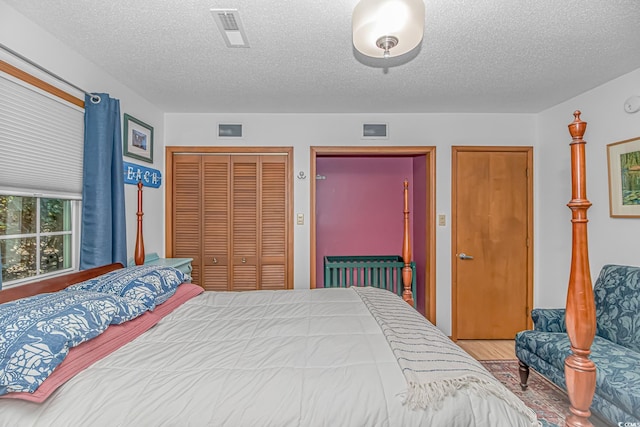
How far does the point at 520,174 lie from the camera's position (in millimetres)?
3484

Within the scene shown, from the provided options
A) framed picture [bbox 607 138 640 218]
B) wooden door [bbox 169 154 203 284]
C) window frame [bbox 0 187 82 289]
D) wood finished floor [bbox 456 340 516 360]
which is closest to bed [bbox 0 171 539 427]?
window frame [bbox 0 187 82 289]

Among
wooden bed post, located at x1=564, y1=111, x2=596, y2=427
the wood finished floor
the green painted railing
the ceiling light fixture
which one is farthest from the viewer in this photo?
the green painted railing

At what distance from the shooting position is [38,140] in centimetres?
188

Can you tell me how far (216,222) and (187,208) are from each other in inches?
14.0

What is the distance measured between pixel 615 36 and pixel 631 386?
6.67 ft

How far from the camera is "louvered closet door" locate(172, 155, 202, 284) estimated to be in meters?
3.50

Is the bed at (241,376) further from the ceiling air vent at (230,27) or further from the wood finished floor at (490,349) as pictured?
the wood finished floor at (490,349)

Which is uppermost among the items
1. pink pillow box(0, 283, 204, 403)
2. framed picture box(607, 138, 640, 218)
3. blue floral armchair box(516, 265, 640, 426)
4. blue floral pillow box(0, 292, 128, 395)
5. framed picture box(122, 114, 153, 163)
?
framed picture box(122, 114, 153, 163)

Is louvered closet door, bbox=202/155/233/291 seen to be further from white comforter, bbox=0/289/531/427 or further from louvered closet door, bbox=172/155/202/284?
white comforter, bbox=0/289/531/427

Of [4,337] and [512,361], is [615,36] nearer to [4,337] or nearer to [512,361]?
[512,361]

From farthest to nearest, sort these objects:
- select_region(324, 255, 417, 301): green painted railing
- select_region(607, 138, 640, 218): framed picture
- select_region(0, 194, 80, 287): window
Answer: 1. select_region(324, 255, 417, 301): green painted railing
2. select_region(607, 138, 640, 218): framed picture
3. select_region(0, 194, 80, 287): window

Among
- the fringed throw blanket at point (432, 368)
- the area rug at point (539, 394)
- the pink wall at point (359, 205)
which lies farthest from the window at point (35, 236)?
the area rug at point (539, 394)

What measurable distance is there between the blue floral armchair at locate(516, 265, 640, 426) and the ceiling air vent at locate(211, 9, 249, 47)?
2.83 m

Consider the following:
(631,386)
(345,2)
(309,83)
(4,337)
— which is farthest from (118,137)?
(631,386)
